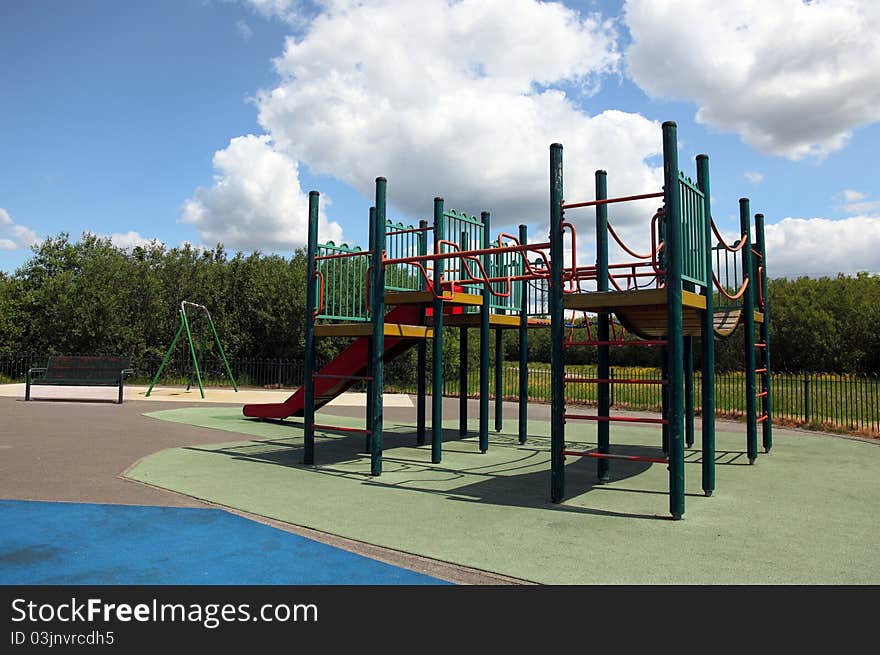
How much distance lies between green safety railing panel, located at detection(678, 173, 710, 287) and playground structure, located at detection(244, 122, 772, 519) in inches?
0.6

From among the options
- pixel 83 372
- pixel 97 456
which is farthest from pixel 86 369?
pixel 97 456

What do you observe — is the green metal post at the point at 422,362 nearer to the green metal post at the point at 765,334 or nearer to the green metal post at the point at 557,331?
the green metal post at the point at 557,331

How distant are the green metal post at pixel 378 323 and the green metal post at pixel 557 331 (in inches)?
93.7

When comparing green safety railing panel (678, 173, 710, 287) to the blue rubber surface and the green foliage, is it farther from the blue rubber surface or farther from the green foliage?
the green foliage

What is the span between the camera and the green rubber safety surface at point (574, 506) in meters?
4.52

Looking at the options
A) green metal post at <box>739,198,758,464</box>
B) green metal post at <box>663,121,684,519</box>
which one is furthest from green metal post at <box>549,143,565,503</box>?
green metal post at <box>739,198,758,464</box>

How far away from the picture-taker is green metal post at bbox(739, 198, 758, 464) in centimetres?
926

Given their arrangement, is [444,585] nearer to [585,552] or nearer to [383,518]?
[585,552]

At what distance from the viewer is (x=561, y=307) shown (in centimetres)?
670

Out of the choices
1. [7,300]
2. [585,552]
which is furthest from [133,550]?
[7,300]

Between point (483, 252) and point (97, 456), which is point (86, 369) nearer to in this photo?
point (97, 456)

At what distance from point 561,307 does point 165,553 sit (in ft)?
13.9

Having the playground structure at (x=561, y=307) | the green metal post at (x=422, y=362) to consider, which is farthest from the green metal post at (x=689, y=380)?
the green metal post at (x=422, y=362)
